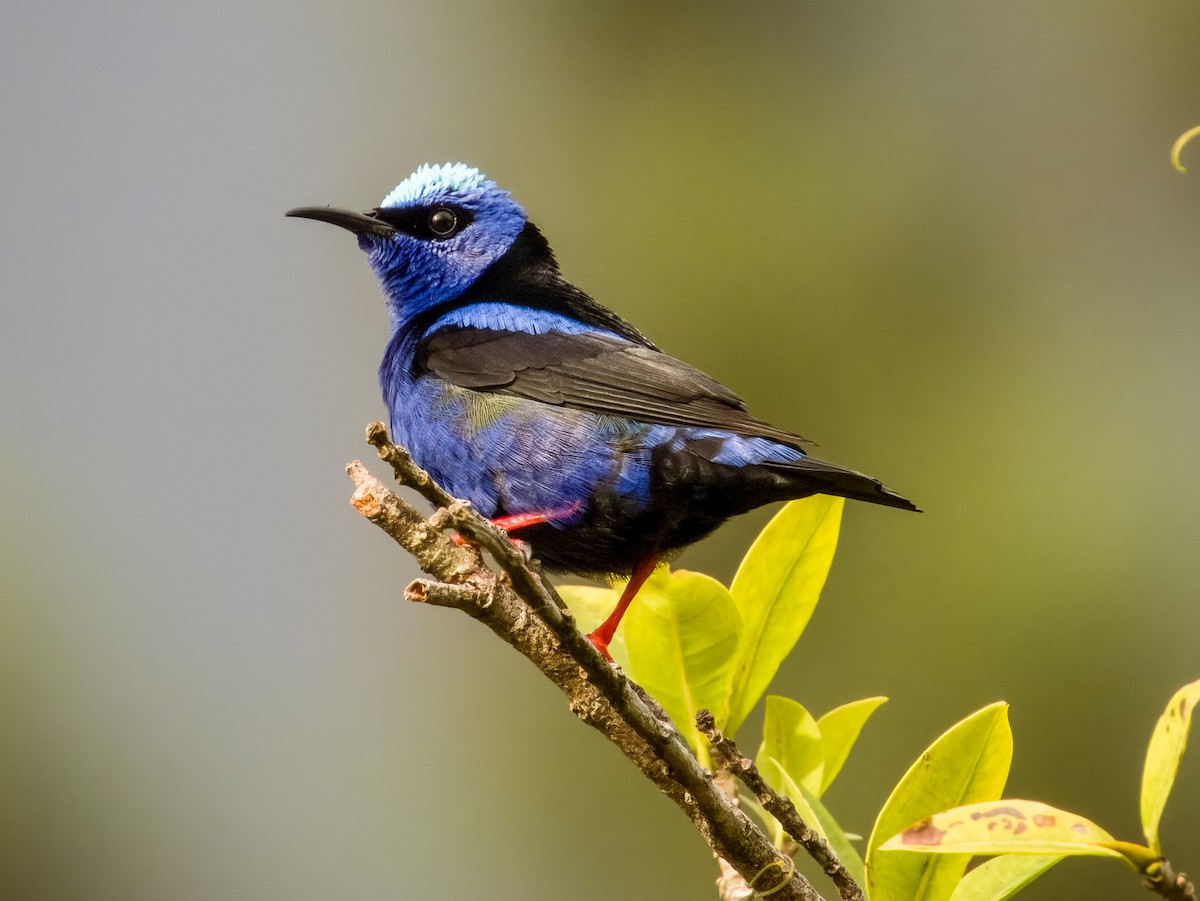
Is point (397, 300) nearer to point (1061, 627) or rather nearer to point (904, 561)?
point (904, 561)

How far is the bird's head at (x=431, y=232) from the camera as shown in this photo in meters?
4.26

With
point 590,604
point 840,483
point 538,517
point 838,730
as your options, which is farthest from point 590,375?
point 838,730

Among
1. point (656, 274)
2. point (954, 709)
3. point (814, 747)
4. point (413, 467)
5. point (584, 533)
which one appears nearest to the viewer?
point (413, 467)

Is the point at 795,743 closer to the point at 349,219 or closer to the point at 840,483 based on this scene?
the point at 840,483

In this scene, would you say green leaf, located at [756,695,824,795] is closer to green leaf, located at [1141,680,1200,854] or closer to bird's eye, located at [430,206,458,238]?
green leaf, located at [1141,680,1200,854]

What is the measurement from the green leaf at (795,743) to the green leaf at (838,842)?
301 mm

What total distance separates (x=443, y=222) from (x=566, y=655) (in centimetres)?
223

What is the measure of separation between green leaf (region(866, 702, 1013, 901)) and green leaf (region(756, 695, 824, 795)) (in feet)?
1.53

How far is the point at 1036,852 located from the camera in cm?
181

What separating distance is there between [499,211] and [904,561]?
2.64m

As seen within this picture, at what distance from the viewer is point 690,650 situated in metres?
2.79

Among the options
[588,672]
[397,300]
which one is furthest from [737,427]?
[397,300]

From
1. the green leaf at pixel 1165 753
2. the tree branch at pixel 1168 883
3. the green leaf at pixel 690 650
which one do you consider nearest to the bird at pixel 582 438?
the green leaf at pixel 690 650

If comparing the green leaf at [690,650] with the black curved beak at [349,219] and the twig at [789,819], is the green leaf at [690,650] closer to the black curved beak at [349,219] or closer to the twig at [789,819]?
the twig at [789,819]
